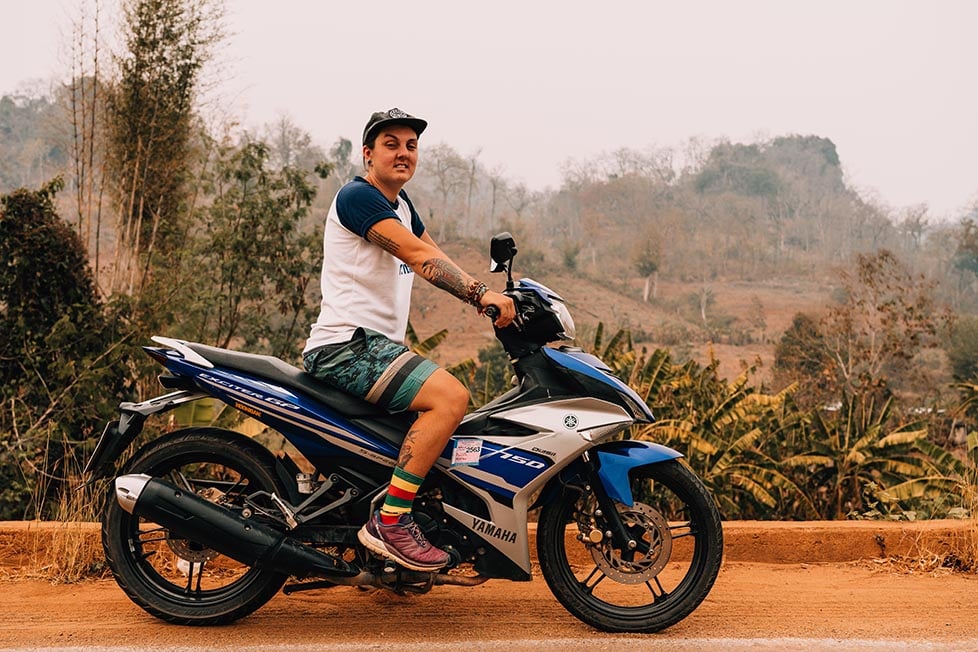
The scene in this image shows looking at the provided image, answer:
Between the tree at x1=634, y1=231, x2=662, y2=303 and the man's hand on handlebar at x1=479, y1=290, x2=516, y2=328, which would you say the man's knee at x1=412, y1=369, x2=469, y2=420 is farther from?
the tree at x1=634, y1=231, x2=662, y2=303

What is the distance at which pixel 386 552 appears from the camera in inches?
153

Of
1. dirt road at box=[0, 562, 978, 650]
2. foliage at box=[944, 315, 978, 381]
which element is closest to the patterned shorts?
dirt road at box=[0, 562, 978, 650]

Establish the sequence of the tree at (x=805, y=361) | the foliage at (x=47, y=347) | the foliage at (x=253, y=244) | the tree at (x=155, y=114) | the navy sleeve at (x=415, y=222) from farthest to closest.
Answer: the tree at (x=805, y=361) < the foliage at (x=253, y=244) < the tree at (x=155, y=114) < the foliage at (x=47, y=347) < the navy sleeve at (x=415, y=222)

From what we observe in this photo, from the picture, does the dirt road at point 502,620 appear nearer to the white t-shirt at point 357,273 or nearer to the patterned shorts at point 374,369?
the patterned shorts at point 374,369

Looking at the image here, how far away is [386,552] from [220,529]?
2.27ft

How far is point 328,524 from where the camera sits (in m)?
4.12

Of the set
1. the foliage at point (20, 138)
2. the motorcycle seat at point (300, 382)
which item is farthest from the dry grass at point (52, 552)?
the foliage at point (20, 138)

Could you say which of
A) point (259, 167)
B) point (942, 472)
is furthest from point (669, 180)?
point (942, 472)

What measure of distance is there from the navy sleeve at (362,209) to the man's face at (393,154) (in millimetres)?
123

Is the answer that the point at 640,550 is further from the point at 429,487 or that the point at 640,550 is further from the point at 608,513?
the point at 429,487

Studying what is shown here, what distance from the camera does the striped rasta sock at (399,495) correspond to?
391cm


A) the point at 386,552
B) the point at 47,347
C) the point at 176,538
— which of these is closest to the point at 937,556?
the point at 386,552

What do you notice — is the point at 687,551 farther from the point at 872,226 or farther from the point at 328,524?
the point at 872,226

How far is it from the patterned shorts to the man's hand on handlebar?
312 millimetres
